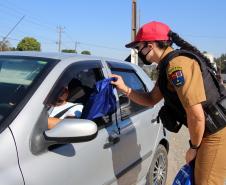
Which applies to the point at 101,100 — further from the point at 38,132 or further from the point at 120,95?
the point at 38,132

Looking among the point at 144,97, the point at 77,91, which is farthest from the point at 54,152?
the point at 144,97

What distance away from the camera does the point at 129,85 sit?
188 inches

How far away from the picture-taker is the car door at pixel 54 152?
2.60 meters

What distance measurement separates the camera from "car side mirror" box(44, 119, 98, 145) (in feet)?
8.73

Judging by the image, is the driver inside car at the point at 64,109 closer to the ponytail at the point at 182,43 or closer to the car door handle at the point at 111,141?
the car door handle at the point at 111,141

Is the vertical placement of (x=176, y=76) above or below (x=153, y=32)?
below

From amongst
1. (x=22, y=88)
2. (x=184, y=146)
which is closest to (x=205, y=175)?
(x=22, y=88)

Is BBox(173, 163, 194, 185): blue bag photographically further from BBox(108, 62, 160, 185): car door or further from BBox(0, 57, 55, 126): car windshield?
BBox(0, 57, 55, 126): car windshield

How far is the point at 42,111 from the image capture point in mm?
2809

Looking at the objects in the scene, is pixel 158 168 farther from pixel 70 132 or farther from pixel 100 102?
pixel 70 132

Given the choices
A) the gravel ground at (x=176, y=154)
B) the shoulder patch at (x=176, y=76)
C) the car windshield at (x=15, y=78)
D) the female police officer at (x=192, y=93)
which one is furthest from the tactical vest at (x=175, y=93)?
the gravel ground at (x=176, y=154)

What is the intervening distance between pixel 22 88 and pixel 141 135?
173cm

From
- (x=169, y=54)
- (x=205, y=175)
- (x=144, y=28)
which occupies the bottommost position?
(x=205, y=175)

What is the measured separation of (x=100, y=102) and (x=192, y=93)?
37.6 inches
